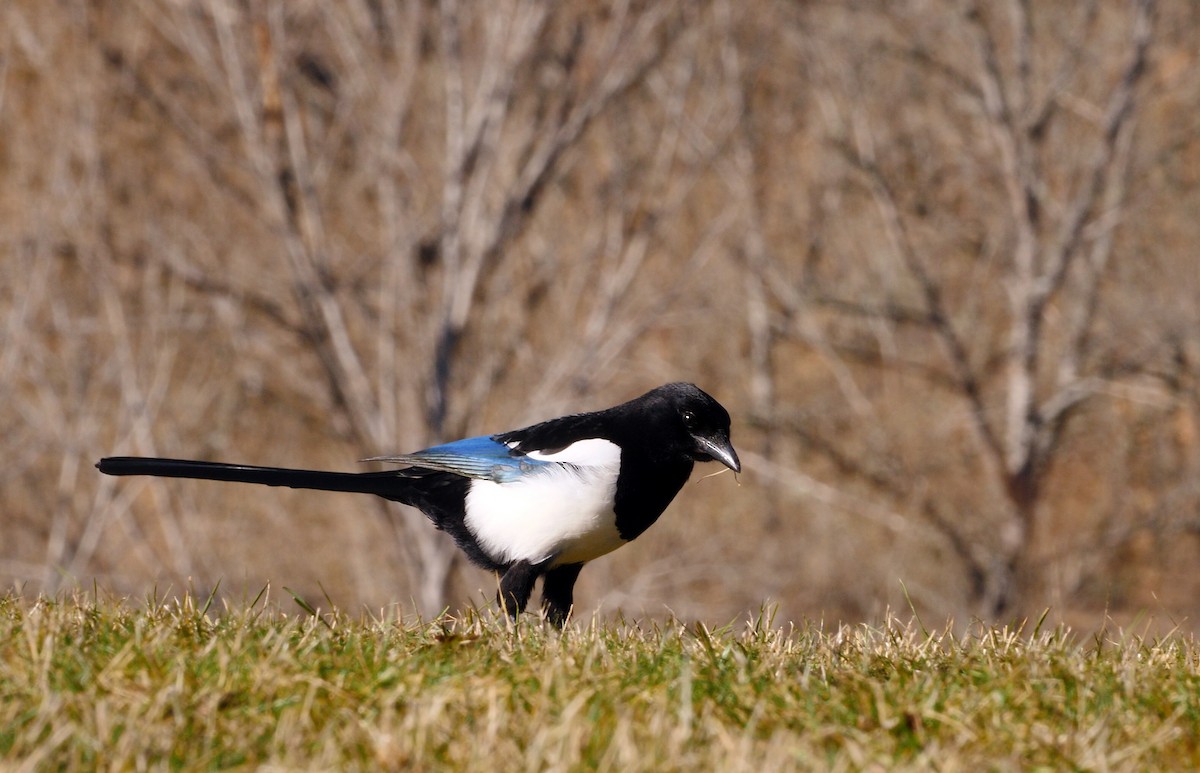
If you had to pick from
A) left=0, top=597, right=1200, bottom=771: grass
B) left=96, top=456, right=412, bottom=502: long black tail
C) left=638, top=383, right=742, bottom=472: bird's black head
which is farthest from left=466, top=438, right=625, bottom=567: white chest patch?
left=0, top=597, right=1200, bottom=771: grass

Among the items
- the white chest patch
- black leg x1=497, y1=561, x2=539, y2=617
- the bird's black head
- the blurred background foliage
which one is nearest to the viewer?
the white chest patch

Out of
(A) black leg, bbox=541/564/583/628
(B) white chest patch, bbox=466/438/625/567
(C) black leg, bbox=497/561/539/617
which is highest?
(B) white chest patch, bbox=466/438/625/567

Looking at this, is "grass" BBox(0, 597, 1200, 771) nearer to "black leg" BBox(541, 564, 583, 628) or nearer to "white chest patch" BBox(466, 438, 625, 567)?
"white chest patch" BBox(466, 438, 625, 567)

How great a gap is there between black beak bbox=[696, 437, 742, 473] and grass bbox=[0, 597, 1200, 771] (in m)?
1.18

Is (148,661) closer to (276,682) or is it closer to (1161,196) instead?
(276,682)

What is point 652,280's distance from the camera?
14.0m

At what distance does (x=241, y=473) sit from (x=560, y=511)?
1.16 m

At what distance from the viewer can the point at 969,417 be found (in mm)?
12977

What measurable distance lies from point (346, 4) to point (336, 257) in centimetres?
290

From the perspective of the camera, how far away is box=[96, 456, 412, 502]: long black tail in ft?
16.1

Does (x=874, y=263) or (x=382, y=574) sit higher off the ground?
(x=874, y=263)

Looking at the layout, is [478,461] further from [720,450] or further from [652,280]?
[652,280]

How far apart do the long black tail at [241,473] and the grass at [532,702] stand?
43.8 inches

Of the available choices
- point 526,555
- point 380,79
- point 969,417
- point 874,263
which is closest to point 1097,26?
point 874,263
